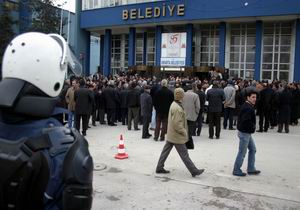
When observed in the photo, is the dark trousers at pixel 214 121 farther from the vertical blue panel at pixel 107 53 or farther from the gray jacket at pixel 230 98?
the vertical blue panel at pixel 107 53

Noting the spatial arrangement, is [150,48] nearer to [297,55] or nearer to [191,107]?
[297,55]

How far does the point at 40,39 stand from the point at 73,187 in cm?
73

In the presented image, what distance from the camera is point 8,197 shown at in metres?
1.62

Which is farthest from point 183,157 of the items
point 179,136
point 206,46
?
point 206,46

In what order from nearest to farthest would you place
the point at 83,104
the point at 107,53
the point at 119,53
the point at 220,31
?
1. the point at 83,104
2. the point at 220,31
3. the point at 107,53
4. the point at 119,53

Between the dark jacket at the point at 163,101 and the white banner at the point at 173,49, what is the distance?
18893 mm

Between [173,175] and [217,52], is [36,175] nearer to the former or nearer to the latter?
[173,175]

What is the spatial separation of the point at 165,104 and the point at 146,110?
1.19 meters

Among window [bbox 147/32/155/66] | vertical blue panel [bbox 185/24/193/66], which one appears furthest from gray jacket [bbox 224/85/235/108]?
window [bbox 147/32/155/66]

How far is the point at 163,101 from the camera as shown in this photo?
1145cm

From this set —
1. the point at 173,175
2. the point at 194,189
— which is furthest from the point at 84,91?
the point at 194,189

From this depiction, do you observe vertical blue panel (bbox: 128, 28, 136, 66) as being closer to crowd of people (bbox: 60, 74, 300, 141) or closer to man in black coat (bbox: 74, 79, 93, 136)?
crowd of people (bbox: 60, 74, 300, 141)


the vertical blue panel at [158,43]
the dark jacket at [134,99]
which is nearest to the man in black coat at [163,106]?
the dark jacket at [134,99]

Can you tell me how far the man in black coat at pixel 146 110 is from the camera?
12055 millimetres
